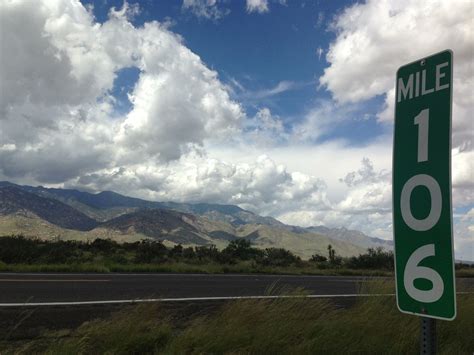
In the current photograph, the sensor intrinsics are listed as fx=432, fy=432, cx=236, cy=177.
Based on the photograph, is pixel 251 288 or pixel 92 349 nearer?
pixel 92 349

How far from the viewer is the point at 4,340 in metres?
5.90

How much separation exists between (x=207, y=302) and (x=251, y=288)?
3.52 m

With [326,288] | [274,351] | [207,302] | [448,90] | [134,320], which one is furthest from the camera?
[326,288]

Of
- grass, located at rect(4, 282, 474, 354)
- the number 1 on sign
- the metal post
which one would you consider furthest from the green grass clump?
the number 1 on sign

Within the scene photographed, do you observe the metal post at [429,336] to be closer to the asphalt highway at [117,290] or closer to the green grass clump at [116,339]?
the green grass clump at [116,339]

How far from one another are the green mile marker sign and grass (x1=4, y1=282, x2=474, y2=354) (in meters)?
2.98

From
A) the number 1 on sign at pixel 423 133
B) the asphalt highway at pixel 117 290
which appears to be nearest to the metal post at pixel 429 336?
the number 1 on sign at pixel 423 133

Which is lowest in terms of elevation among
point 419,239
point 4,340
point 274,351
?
point 4,340

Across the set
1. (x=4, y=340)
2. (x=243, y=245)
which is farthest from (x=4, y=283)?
(x=243, y=245)

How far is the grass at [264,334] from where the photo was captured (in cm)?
498

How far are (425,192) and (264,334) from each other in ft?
11.8

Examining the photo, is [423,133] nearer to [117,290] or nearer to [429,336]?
[429,336]

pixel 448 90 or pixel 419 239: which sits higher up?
pixel 448 90

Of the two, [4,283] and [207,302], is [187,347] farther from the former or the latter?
[4,283]
